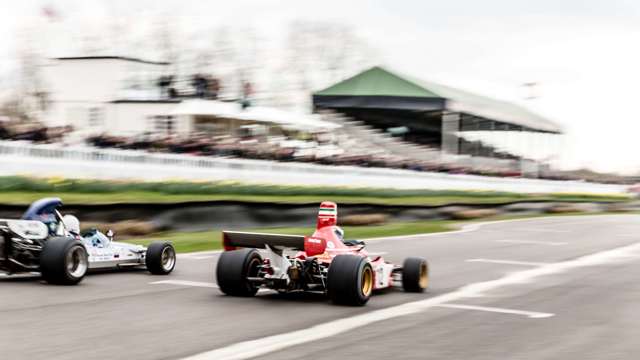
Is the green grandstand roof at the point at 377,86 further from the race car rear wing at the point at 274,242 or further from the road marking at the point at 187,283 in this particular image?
the race car rear wing at the point at 274,242

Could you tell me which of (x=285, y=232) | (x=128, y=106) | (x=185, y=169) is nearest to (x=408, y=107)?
(x=128, y=106)

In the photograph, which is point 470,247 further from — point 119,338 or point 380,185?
point 380,185

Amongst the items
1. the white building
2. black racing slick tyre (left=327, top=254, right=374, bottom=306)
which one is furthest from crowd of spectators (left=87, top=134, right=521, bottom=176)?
black racing slick tyre (left=327, top=254, right=374, bottom=306)

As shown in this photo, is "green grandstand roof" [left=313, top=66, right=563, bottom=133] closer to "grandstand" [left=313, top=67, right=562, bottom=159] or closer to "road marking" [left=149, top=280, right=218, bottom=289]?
"grandstand" [left=313, top=67, right=562, bottom=159]

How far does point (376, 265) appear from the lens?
11664mm

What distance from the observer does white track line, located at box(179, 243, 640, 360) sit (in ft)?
25.1

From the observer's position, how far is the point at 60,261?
1138cm

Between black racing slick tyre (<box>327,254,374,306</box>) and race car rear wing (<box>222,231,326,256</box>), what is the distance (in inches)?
20.9

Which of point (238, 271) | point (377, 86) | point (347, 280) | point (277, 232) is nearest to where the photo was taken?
point (347, 280)

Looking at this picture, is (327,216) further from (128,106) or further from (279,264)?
(128,106)

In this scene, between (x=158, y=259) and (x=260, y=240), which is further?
(x=158, y=259)

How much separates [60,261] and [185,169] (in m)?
20.0

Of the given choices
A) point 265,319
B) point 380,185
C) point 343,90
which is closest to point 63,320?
point 265,319

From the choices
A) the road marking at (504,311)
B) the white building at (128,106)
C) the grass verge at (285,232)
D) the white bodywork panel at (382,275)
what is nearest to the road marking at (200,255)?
the grass verge at (285,232)
